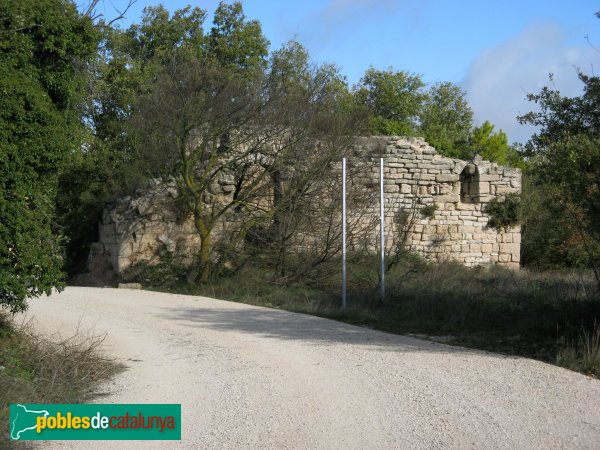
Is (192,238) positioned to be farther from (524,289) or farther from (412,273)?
(524,289)

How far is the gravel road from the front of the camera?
6.26 m

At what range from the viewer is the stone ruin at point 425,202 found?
67.8 ft

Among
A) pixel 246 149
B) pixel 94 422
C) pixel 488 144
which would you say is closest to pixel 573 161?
pixel 94 422

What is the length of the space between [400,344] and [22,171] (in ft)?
18.9

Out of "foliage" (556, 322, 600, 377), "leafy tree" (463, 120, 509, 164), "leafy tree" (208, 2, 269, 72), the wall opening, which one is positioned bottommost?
"foliage" (556, 322, 600, 377)

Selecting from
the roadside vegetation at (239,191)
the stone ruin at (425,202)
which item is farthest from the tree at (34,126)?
the stone ruin at (425,202)

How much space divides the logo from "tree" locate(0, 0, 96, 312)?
245 cm

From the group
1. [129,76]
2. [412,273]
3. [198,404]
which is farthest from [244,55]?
[198,404]

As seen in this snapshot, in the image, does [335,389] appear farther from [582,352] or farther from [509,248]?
[509,248]

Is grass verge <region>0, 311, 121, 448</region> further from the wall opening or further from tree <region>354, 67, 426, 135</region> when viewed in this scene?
tree <region>354, 67, 426, 135</region>

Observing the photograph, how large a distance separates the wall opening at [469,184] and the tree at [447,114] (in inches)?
680

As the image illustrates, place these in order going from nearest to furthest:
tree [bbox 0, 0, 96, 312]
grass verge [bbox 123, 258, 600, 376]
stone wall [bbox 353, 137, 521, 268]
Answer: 1. tree [bbox 0, 0, 96, 312]
2. grass verge [bbox 123, 258, 600, 376]
3. stone wall [bbox 353, 137, 521, 268]

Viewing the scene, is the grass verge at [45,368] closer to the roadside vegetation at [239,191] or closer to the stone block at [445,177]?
the roadside vegetation at [239,191]

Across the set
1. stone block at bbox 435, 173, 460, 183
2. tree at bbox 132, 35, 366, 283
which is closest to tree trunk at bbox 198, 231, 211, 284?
tree at bbox 132, 35, 366, 283
